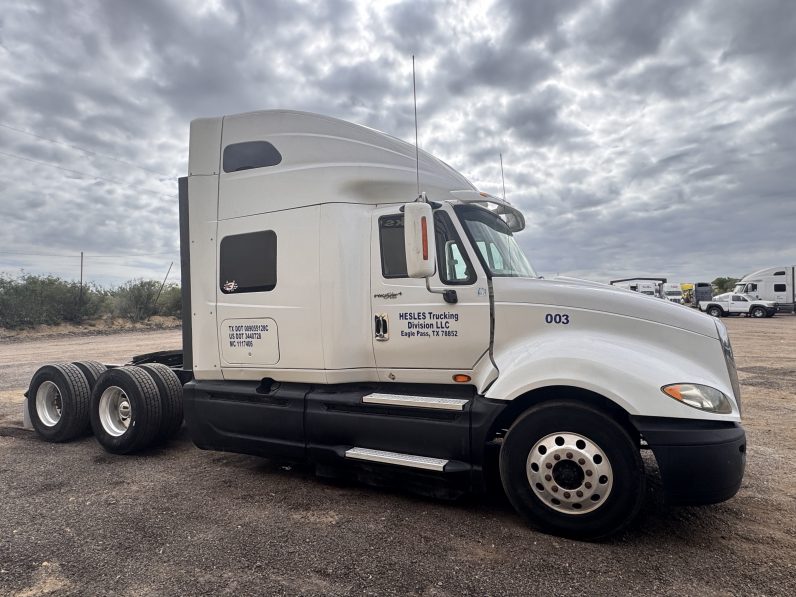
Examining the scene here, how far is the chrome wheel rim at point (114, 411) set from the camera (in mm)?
5688

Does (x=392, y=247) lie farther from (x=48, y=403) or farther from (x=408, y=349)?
(x=48, y=403)

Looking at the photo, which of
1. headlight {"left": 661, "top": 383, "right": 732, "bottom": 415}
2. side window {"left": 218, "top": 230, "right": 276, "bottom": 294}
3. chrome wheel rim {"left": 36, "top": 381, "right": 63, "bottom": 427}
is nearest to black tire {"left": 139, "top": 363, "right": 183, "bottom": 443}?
chrome wheel rim {"left": 36, "top": 381, "right": 63, "bottom": 427}

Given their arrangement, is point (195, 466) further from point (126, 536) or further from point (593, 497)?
point (593, 497)

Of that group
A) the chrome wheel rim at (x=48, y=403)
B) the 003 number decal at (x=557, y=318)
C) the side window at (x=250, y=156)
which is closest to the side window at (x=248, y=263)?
the side window at (x=250, y=156)

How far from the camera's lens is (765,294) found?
37.1m

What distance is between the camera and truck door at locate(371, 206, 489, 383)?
4.06 metres

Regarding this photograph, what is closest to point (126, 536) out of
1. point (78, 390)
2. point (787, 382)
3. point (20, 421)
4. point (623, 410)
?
point (78, 390)

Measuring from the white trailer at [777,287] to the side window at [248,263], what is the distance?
41.7m

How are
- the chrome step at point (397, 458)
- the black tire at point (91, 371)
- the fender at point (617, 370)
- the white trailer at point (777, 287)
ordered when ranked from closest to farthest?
the fender at point (617, 370)
the chrome step at point (397, 458)
the black tire at point (91, 371)
the white trailer at point (777, 287)

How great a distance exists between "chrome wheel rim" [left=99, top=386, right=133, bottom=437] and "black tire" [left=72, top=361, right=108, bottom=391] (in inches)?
23.2

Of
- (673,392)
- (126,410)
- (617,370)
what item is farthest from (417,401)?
(126,410)

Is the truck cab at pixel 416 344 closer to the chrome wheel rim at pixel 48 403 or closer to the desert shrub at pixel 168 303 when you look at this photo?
the chrome wheel rim at pixel 48 403

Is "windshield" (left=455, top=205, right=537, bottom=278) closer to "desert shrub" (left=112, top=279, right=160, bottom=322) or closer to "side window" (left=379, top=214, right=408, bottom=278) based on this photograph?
"side window" (left=379, top=214, right=408, bottom=278)

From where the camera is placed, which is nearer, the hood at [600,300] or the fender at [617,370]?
the fender at [617,370]
